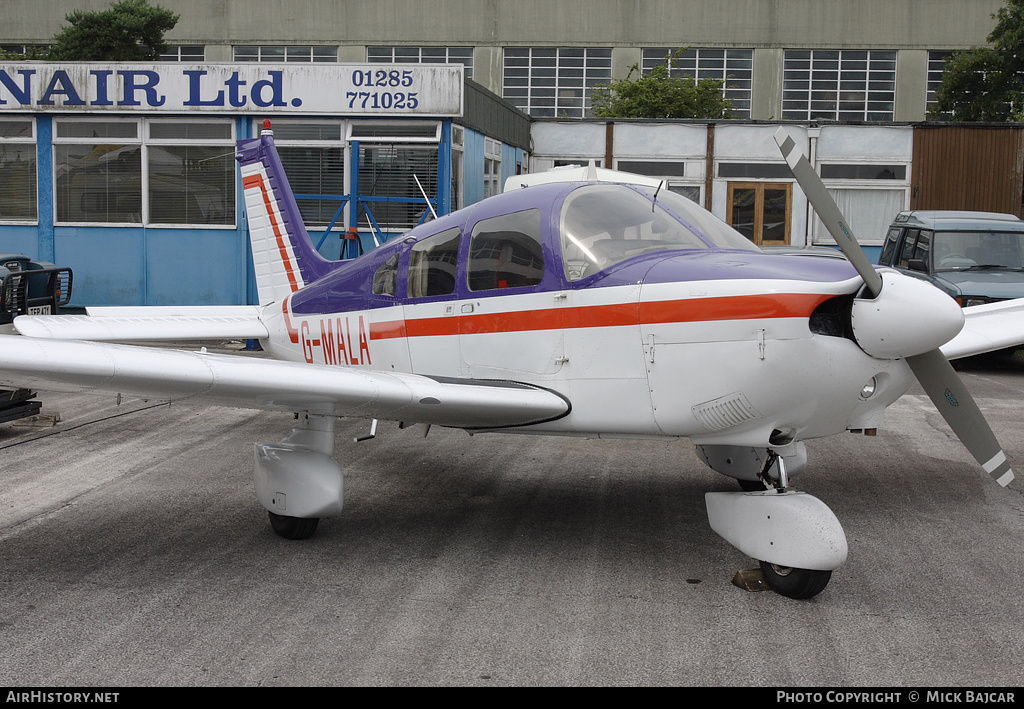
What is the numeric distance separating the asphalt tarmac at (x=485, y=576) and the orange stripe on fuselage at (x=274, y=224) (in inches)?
57.2

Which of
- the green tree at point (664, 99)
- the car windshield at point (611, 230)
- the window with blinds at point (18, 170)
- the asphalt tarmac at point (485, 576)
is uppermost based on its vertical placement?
the green tree at point (664, 99)

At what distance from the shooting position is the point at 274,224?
27.1 ft

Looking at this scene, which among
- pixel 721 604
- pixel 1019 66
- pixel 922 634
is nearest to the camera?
pixel 922 634

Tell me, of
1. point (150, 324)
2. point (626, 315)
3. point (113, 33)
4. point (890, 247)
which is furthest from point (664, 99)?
point (626, 315)

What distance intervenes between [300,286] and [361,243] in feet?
23.1

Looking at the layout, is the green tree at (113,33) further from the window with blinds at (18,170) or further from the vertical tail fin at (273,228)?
the vertical tail fin at (273,228)

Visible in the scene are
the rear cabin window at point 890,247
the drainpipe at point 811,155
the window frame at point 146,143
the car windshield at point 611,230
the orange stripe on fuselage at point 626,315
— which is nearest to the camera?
the orange stripe on fuselage at point 626,315

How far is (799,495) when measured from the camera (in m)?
4.78

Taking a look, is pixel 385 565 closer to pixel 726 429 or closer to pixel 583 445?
pixel 726 429

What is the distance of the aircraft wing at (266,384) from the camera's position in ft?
14.2

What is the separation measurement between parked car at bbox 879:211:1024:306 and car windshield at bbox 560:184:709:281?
9021mm

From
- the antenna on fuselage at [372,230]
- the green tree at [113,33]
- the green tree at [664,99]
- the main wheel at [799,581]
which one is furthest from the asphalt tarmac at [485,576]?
the green tree at [113,33]

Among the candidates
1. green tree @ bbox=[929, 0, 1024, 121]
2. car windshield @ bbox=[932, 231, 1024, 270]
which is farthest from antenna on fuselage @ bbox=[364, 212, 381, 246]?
green tree @ bbox=[929, 0, 1024, 121]

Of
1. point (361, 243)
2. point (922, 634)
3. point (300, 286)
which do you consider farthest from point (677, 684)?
point (361, 243)
